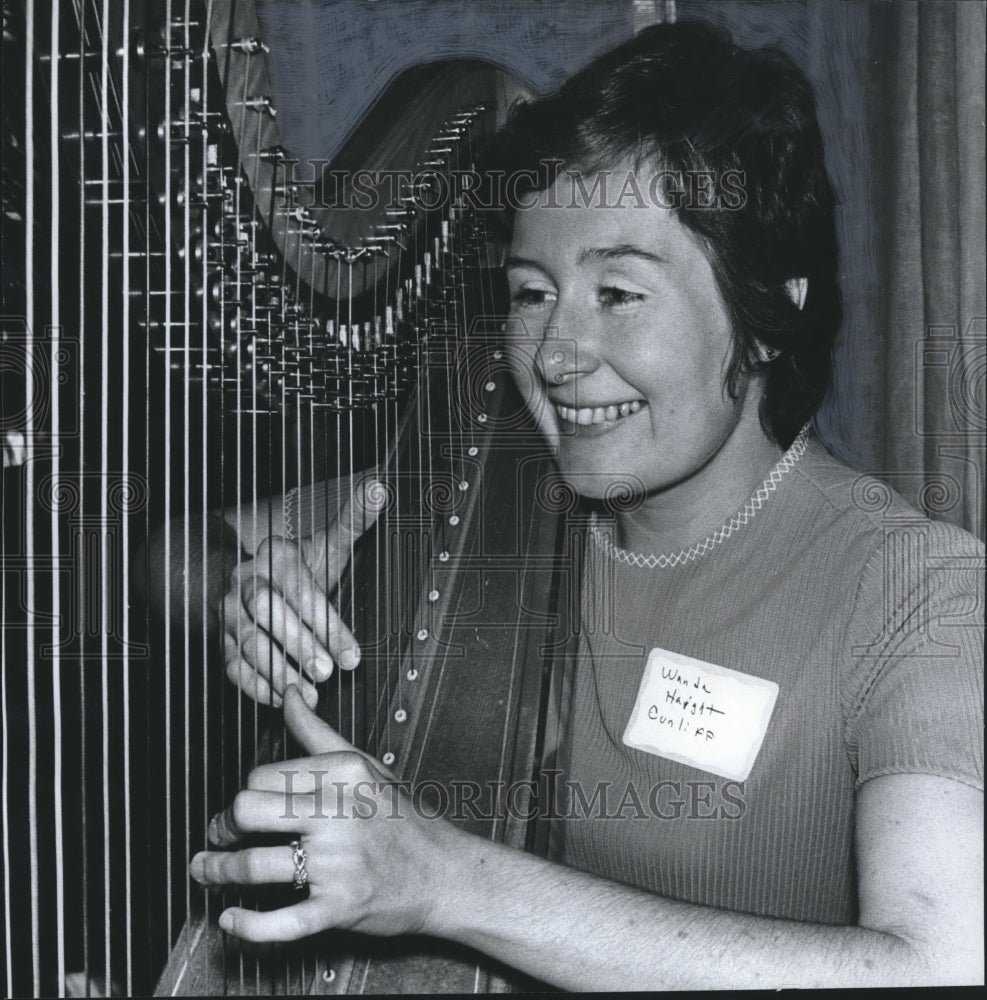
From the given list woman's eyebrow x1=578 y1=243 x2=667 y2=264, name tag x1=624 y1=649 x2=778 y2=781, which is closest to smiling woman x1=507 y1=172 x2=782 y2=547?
woman's eyebrow x1=578 y1=243 x2=667 y2=264

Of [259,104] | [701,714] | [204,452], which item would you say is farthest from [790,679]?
[259,104]

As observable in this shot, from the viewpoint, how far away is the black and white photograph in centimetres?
84

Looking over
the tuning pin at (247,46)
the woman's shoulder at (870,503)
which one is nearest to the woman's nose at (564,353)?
the woman's shoulder at (870,503)

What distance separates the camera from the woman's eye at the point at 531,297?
3.36 ft

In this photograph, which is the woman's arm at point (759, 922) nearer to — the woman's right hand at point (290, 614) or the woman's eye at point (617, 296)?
the woman's right hand at point (290, 614)

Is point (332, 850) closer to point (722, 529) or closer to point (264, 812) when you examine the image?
point (264, 812)

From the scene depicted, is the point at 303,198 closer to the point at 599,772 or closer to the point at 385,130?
the point at 385,130

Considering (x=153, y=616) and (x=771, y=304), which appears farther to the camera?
(x=771, y=304)

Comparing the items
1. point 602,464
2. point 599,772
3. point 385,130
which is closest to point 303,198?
point 385,130

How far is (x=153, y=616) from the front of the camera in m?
0.93

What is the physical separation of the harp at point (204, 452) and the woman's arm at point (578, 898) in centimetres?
6

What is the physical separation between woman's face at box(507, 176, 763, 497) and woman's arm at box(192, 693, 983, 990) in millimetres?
359

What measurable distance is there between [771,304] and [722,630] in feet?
1.02

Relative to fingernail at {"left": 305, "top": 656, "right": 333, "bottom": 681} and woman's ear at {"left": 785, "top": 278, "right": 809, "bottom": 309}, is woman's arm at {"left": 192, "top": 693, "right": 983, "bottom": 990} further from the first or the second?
woman's ear at {"left": 785, "top": 278, "right": 809, "bottom": 309}
